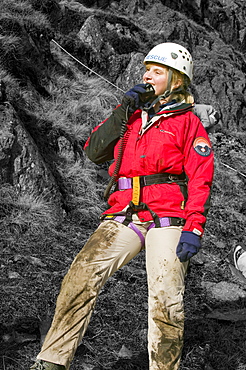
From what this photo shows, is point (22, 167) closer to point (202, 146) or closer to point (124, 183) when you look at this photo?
point (124, 183)

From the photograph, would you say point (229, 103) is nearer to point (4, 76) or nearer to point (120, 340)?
point (4, 76)

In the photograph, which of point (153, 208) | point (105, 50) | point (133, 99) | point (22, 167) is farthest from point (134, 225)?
point (105, 50)

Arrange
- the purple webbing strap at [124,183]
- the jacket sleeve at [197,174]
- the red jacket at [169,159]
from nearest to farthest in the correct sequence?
the jacket sleeve at [197,174]
the red jacket at [169,159]
the purple webbing strap at [124,183]

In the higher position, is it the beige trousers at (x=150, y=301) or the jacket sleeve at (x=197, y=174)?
the jacket sleeve at (x=197, y=174)

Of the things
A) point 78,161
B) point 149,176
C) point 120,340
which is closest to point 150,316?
point 149,176

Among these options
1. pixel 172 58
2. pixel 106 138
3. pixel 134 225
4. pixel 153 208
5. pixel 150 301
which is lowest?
pixel 150 301

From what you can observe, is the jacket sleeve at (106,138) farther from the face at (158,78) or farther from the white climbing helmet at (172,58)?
the white climbing helmet at (172,58)

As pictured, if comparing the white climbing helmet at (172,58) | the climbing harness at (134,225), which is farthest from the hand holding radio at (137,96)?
the climbing harness at (134,225)

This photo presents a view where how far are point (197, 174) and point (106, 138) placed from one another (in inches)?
29.6

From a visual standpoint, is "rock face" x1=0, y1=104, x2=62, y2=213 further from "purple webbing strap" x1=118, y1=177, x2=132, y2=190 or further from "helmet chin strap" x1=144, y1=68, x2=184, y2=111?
"helmet chin strap" x1=144, y1=68, x2=184, y2=111

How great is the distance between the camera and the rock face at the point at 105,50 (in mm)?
6543

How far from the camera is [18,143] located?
6.50 m

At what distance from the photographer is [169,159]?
10.3 ft

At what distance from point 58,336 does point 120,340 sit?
1.51 m
